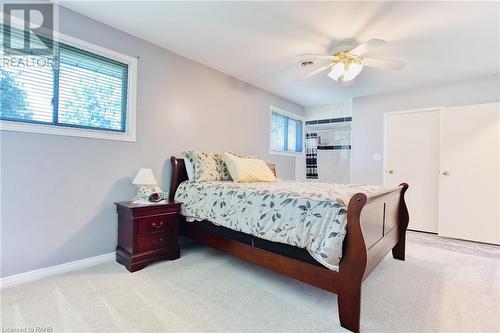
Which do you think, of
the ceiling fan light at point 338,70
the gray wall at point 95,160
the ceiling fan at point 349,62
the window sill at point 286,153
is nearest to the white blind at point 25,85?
the gray wall at point 95,160

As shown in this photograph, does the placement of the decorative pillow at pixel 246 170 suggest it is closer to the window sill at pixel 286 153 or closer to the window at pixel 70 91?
the window at pixel 70 91

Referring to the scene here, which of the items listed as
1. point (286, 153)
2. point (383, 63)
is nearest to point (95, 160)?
point (383, 63)

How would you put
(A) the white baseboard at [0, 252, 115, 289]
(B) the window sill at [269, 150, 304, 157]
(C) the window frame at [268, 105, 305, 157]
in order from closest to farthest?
(A) the white baseboard at [0, 252, 115, 289], (C) the window frame at [268, 105, 305, 157], (B) the window sill at [269, 150, 304, 157]

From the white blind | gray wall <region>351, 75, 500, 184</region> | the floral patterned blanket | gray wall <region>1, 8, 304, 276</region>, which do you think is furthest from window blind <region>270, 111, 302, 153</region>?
the white blind

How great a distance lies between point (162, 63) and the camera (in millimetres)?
2912

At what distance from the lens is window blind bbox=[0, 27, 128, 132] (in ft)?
6.54

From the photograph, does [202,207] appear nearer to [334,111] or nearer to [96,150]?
[96,150]

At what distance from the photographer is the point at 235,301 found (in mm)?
1787

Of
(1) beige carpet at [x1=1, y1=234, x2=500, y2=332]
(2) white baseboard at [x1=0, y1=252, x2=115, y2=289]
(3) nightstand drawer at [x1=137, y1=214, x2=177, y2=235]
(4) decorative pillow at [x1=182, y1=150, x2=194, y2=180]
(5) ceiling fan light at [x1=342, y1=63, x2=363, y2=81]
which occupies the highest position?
(5) ceiling fan light at [x1=342, y1=63, x2=363, y2=81]

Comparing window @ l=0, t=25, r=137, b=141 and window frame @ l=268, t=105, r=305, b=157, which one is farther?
window frame @ l=268, t=105, r=305, b=157

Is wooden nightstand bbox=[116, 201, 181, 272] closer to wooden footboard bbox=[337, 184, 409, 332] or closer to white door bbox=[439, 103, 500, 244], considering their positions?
wooden footboard bbox=[337, 184, 409, 332]

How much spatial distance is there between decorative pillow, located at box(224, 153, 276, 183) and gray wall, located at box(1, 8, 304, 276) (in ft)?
2.03

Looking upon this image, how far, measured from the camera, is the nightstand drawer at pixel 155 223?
2.31 m

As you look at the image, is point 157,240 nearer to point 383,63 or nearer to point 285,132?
point 383,63
